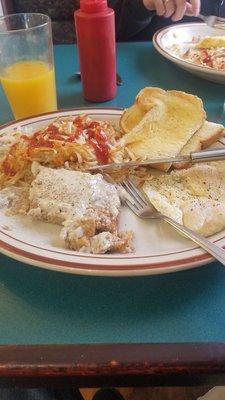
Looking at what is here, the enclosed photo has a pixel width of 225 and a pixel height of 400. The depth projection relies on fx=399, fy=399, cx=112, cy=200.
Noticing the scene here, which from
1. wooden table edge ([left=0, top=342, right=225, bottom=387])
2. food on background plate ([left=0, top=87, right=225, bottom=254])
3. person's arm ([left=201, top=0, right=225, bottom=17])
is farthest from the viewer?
person's arm ([left=201, top=0, right=225, bottom=17])

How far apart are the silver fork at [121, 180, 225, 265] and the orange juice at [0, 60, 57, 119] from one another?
497 mm

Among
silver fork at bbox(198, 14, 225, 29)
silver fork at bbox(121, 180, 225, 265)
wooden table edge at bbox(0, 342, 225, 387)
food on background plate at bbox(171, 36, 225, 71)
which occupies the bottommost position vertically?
wooden table edge at bbox(0, 342, 225, 387)

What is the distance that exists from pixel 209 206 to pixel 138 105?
1.56ft

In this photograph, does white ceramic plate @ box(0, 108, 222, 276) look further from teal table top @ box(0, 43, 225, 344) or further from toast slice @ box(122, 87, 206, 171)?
toast slice @ box(122, 87, 206, 171)

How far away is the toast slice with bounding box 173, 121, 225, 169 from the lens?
1007 millimetres

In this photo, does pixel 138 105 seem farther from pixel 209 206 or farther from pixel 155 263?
pixel 155 263

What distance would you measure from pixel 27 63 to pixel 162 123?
0.48 metres

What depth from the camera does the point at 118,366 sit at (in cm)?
51

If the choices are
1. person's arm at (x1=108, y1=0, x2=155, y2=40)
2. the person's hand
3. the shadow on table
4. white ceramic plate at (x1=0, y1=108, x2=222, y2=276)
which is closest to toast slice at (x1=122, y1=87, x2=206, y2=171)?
white ceramic plate at (x1=0, y1=108, x2=222, y2=276)

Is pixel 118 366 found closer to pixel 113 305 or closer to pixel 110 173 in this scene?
pixel 113 305

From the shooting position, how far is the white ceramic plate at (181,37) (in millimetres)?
1374

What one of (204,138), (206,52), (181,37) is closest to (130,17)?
(181,37)

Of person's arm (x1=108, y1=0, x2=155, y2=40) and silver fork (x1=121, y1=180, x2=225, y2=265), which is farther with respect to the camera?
person's arm (x1=108, y1=0, x2=155, y2=40)

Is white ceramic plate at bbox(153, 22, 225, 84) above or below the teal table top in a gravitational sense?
above
